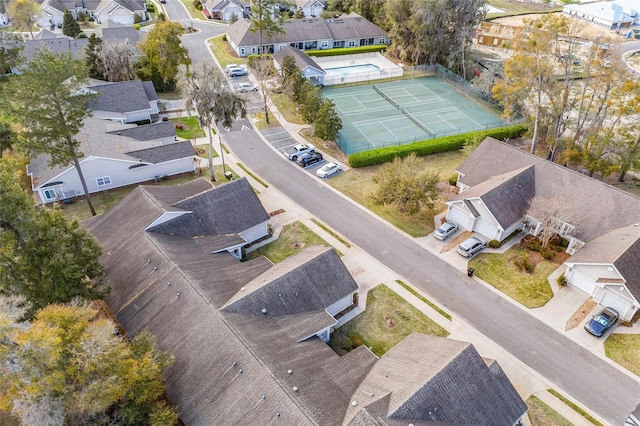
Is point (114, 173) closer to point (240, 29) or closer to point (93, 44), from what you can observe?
A: point (93, 44)

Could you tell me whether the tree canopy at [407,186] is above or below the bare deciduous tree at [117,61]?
below

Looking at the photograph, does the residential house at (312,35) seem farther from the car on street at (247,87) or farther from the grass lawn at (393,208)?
the grass lawn at (393,208)

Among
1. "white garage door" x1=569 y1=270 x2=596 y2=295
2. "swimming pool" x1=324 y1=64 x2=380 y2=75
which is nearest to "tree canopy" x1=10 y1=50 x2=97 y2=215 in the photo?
"white garage door" x1=569 y1=270 x2=596 y2=295

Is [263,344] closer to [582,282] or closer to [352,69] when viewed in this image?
[582,282]

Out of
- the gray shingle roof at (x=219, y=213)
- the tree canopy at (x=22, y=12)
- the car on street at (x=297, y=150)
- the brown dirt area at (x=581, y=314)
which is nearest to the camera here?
the brown dirt area at (x=581, y=314)

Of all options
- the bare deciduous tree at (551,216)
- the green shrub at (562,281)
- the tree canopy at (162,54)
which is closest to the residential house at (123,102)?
the tree canopy at (162,54)

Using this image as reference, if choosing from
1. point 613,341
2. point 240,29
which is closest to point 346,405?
point 613,341

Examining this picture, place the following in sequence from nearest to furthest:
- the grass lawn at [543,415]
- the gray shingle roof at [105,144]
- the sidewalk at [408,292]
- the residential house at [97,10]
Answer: the grass lawn at [543,415], the sidewalk at [408,292], the gray shingle roof at [105,144], the residential house at [97,10]
